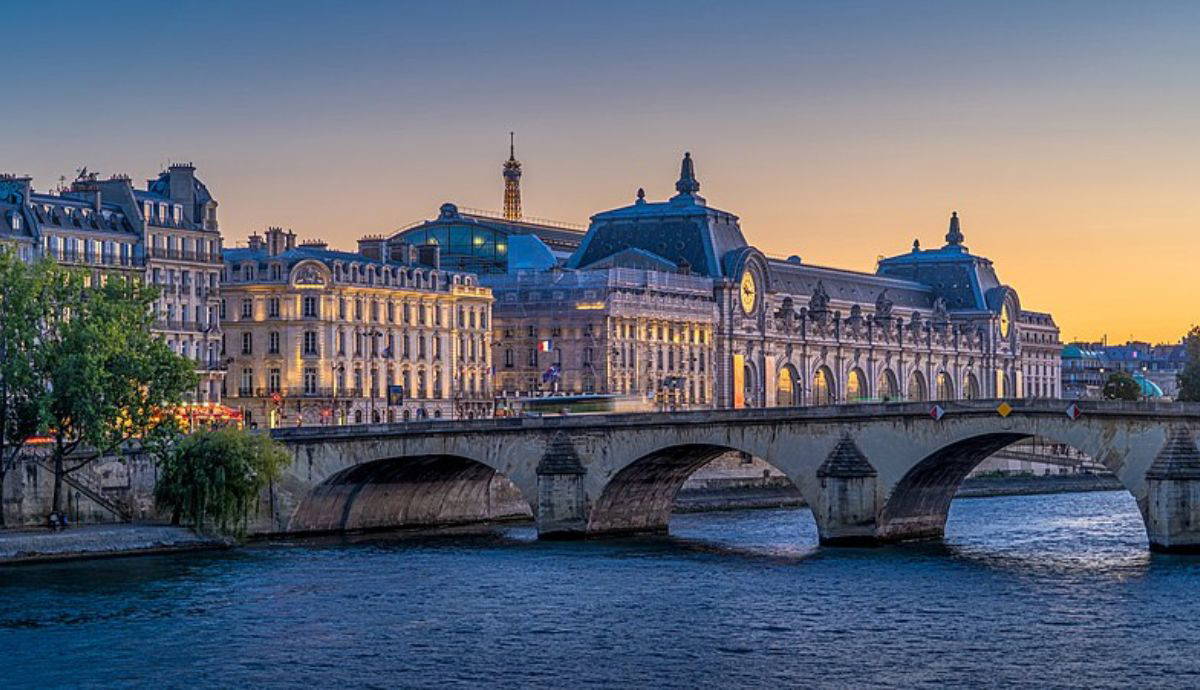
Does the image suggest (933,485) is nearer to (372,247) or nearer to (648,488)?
(648,488)

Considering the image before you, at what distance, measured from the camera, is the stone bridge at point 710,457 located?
88.7 m

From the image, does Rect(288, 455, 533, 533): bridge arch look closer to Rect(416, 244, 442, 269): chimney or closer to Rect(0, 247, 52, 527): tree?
Rect(0, 247, 52, 527): tree

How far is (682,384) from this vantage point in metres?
171

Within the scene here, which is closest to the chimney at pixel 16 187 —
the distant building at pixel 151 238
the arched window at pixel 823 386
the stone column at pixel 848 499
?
the distant building at pixel 151 238

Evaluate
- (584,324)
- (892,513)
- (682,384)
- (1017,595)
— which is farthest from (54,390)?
(682,384)

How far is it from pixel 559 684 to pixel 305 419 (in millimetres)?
77433

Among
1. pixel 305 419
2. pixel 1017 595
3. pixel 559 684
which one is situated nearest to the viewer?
pixel 559 684

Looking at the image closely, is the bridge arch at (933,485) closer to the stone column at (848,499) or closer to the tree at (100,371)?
the stone column at (848,499)

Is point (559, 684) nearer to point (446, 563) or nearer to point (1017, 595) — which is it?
point (1017, 595)

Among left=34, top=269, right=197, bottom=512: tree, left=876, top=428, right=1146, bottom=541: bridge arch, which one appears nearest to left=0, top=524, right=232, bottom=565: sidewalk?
left=34, top=269, right=197, bottom=512: tree

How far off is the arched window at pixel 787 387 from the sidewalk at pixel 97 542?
96912mm

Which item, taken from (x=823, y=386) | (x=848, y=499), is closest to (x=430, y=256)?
(x=823, y=386)

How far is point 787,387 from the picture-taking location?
193 m

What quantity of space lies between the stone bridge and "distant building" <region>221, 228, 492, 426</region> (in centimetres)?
2688
